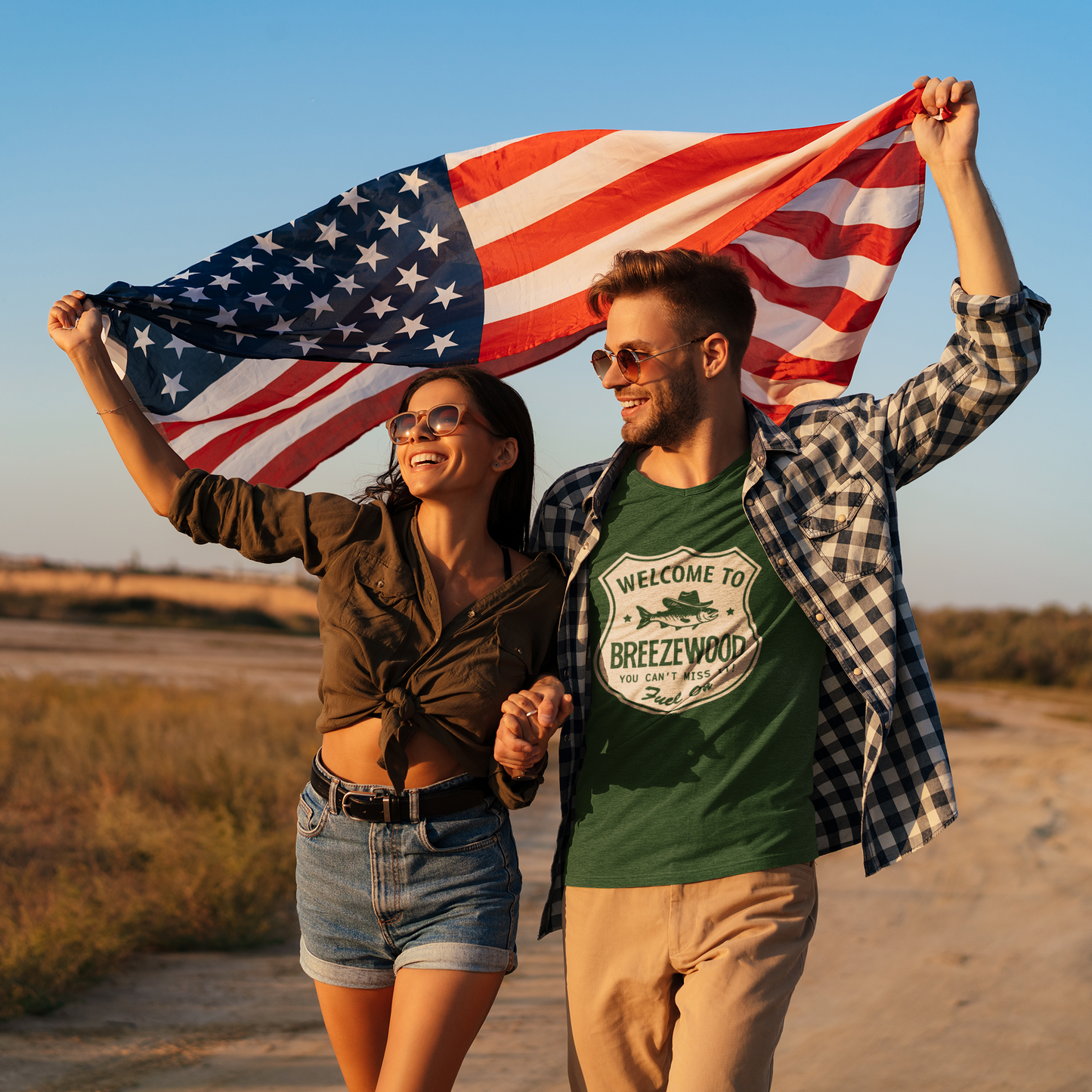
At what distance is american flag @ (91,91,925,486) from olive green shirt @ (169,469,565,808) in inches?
45.3

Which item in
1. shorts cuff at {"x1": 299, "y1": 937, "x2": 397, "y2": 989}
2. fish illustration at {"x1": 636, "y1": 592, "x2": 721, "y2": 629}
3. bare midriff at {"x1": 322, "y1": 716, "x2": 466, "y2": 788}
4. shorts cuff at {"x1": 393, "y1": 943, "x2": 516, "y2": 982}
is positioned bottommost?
shorts cuff at {"x1": 299, "y1": 937, "x2": 397, "y2": 989}

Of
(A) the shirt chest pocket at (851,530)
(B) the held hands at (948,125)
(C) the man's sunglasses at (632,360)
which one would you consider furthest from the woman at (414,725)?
(B) the held hands at (948,125)

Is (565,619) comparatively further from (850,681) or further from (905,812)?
(905,812)

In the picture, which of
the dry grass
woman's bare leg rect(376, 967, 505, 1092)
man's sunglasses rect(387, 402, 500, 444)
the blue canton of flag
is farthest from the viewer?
the dry grass

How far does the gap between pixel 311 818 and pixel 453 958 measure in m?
0.53

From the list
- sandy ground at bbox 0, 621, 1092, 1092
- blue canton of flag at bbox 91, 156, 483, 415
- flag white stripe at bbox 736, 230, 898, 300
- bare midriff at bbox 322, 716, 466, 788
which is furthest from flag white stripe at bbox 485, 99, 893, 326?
sandy ground at bbox 0, 621, 1092, 1092

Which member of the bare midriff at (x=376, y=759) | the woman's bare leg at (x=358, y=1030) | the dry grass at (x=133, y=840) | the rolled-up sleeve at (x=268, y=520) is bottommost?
the dry grass at (x=133, y=840)

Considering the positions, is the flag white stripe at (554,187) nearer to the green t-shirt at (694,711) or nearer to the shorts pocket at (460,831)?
the green t-shirt at (694,711)

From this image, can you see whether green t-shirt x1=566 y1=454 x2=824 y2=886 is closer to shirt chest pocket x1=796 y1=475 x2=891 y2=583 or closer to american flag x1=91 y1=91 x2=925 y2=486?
shirt chest pocket x1=796 y1=475 x2=891 y2=583

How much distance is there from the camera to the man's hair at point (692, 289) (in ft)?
10.7

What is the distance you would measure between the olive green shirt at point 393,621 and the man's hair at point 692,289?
2.73ft

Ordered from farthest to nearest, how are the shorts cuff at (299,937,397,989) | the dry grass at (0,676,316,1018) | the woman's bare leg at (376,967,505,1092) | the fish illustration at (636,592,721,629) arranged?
the dry grass at (0,676,316,1018) → the fish illustration at (636,592,721,629) → the shorts cuff at (299,937,397,989) → the woman's bare leg at (376,967,505,1092)

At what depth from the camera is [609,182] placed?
4.40 meters

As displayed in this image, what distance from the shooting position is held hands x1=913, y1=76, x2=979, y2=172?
304 cm
